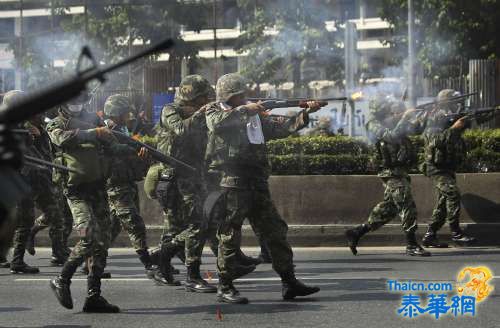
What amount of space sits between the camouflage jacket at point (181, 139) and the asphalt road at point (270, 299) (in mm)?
1123

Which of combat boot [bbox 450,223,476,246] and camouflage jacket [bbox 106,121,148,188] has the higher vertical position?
camouflage jacket [bbox 106,121,148,188]

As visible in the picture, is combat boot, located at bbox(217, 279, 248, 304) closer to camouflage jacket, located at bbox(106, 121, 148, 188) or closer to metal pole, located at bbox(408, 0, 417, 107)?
camouflage jacket, located at bbox(106, 121, 148, 188)

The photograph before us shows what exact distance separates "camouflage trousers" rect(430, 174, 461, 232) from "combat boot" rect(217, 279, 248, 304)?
423cm

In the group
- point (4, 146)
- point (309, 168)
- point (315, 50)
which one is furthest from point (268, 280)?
point (315, 50)

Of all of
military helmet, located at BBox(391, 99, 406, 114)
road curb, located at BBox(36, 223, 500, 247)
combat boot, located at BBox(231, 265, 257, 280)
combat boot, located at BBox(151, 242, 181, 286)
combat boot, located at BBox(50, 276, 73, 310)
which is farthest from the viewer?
road curb, located at BBox(36, 223, 500, 247)

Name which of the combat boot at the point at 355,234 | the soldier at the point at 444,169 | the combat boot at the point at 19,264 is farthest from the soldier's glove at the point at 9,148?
the soldier at the point at 444,169

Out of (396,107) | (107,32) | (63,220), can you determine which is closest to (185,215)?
(63,220)

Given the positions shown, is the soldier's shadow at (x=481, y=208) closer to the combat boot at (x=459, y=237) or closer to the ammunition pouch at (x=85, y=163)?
the combat boot at (x=459, y=237)

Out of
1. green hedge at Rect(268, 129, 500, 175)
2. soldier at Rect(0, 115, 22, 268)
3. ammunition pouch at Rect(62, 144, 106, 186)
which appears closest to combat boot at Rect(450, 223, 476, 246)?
green hedge at Rect(268, 129, 500, 175)

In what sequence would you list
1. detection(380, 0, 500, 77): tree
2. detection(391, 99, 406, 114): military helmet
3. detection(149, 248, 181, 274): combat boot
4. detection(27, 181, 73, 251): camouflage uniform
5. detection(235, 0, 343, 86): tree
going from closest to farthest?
detection(149, 248, 181, 274): combat boot → detection(27, 181, 73, 251): camouflage uniform → detection(391, 99, 406, 114): military helmet → detection(235, 0, 343, 86): tree → detection(380, 0, 500, 77): tree

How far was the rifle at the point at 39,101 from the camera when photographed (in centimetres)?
354

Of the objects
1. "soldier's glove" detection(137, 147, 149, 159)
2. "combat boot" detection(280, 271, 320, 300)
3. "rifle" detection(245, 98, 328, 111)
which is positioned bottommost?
"combat boot" detection(280, 271, 320, 300)

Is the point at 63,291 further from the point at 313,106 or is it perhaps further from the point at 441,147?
the point at 441,147

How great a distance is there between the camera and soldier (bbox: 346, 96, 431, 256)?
35.5ft
